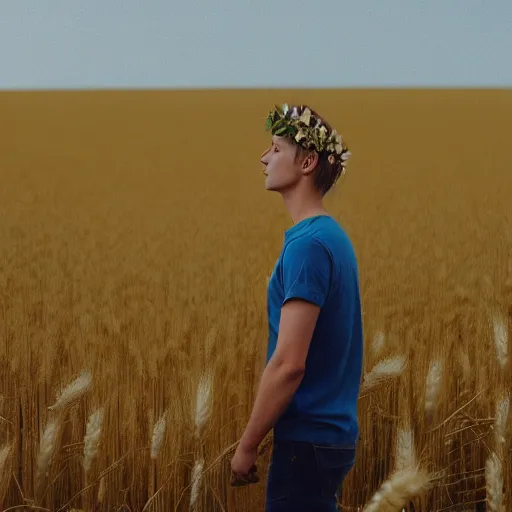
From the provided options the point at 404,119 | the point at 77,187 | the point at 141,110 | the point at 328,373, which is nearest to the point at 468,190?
the point at 77,187

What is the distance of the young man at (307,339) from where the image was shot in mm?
1453

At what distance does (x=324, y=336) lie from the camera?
154 cm

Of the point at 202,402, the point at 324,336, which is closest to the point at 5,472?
the point at 202,402

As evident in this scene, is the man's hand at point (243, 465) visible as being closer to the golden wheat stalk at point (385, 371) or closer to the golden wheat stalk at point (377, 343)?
the golden wheat stalk at point (385, 371)

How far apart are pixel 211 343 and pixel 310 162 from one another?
3.20 feet

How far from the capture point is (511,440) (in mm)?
2389

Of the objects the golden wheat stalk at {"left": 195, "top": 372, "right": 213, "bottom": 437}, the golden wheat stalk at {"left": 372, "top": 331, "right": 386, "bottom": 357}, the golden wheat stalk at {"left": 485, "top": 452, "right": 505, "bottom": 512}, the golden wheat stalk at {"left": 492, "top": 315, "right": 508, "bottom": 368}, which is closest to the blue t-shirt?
the golden wheat stalk at {"left": 195, "top": 372, "right": 213, "bottom": 437}

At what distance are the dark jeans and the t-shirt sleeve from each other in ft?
0.87

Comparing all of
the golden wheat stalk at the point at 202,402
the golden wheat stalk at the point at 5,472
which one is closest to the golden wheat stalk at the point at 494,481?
the golden wheat stalk at the point at 202,402

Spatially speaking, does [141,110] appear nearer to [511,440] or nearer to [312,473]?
[511,440]

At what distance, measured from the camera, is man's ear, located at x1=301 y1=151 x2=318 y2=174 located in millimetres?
1570

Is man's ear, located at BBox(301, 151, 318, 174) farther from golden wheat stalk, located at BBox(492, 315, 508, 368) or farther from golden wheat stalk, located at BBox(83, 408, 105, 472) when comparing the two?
golden wheat stalk, located at BBox(492, 315, 508, 368)

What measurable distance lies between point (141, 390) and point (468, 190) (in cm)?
374

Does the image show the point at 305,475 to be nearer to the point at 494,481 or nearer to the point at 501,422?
the point at 494,481
